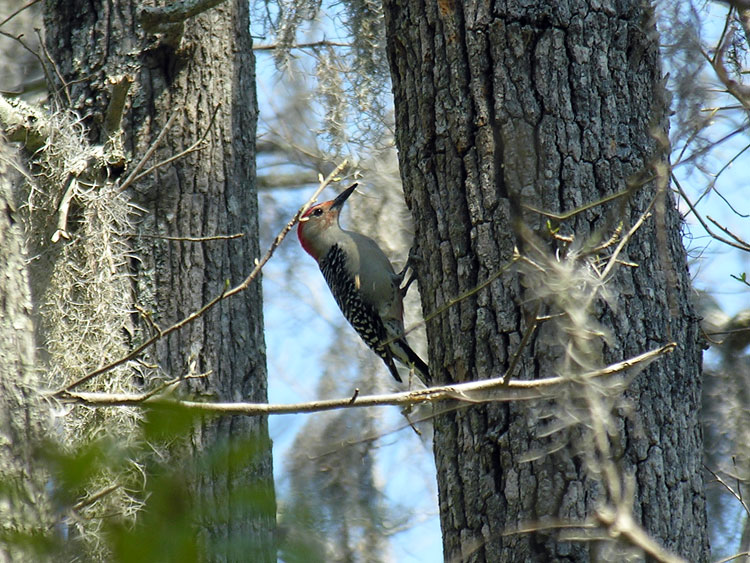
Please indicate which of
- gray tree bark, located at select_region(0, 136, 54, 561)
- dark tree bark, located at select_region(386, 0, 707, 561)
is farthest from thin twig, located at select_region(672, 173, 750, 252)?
gray tree bark, located at select_region(0, 136, 54, 561)

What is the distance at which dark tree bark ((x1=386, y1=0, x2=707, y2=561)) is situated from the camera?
8.30 ft

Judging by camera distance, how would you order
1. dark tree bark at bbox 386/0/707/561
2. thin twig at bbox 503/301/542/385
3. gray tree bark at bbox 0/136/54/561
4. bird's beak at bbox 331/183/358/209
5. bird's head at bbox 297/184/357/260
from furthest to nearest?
1. bird's head at bbox 297/184/357/260
2. bird's beak at bbox 331/183/358/209
3. dark tree bark at bbox 386/0/707/561
4. thin twig at bbox 503/301/542/385
5. gray tree bark at bbox 0/136/54/561

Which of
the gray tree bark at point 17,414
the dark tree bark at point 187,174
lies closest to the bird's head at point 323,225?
the dark tree bark at point 187,174

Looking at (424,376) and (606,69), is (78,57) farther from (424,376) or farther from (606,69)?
(606,69)

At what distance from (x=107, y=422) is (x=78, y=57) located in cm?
206

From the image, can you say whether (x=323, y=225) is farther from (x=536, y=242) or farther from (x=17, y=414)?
(x=17, y=414)

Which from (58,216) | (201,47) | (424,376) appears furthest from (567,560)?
(201,47)

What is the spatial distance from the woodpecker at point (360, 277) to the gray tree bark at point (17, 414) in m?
3.02

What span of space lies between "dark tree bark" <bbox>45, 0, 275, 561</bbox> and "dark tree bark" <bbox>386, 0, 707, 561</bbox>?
184 cm

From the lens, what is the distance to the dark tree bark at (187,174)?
446cm

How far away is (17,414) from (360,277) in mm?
3856

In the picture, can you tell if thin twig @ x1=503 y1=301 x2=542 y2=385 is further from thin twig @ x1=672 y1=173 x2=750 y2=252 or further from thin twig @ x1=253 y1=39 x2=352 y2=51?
thin twig @ x1=253 y1=39 x2=352 y2=51

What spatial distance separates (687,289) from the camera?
2.77 m

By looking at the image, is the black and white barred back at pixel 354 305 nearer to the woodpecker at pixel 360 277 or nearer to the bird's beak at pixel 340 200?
the woodpecker at pixel 360 277
